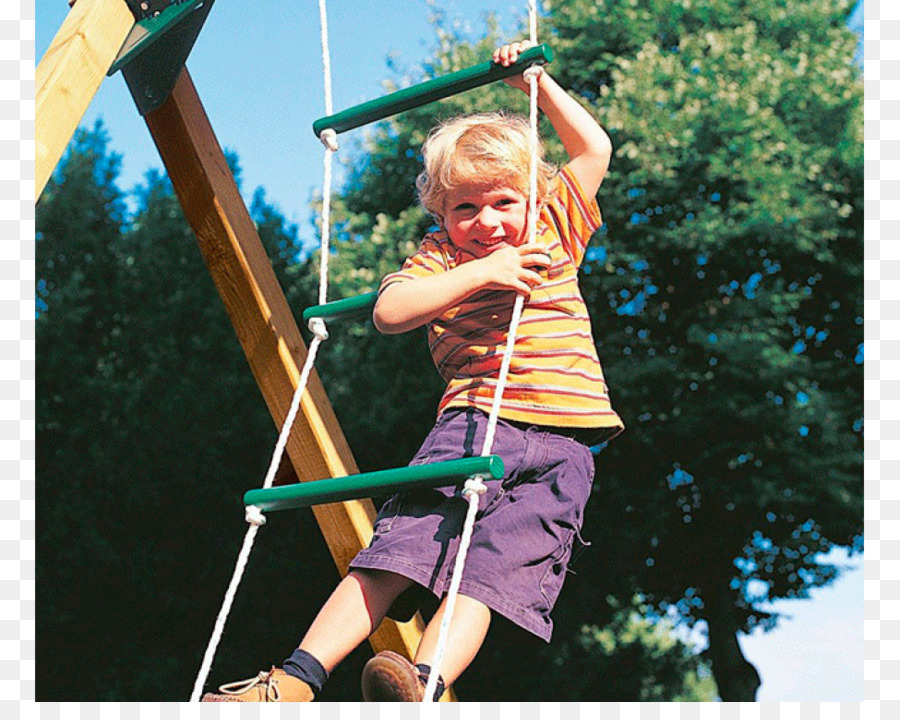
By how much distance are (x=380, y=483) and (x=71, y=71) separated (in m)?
1.09

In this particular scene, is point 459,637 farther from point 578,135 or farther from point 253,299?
point 253,299

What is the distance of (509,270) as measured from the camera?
2.14 meters

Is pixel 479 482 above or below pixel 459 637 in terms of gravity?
above

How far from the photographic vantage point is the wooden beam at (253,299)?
9.68ft

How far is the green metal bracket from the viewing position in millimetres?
2553

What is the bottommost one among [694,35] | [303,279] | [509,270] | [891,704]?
[891,704]

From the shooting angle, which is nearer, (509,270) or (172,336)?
(509,270)

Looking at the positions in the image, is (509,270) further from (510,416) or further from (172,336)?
(172,336)

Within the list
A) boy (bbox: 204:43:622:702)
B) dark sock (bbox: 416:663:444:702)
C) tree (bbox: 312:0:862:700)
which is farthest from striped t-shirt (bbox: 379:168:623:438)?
tree (bbox: 312:0:862:700)

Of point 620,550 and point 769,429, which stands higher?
point 769,429

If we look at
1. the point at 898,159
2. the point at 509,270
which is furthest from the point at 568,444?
the point at 898,159

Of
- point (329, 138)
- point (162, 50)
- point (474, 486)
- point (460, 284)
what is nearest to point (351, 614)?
point (474, 486)

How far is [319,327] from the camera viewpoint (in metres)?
2.53

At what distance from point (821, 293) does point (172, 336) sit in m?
6.00
